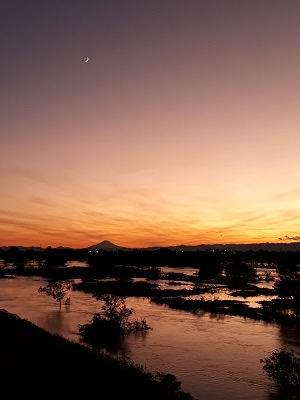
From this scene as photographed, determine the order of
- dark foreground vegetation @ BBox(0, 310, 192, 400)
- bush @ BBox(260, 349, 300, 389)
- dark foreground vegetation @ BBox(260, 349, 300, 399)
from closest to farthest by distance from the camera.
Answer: dark foreground vegetation @ BBox(0, 310, 192, 400)
dark foreground vegetation @ BBox(260, 349, 300, 399)
bush @ BBox(260, 349, 300, 389)

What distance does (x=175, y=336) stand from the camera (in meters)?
39.9

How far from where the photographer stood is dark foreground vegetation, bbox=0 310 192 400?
18.8 m

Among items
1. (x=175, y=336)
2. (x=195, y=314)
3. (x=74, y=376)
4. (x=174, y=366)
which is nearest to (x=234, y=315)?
(x=195, y=314)

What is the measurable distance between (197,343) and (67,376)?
63.1ft

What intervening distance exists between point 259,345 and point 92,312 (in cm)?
2346

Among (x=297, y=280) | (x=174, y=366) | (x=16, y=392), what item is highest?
(x=297, y=280)

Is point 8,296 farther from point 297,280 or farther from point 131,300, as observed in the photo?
point 297,280

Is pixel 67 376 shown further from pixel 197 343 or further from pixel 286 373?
pixel 197 343

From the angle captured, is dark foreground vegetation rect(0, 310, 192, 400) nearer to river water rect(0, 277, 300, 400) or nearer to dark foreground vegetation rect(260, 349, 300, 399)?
river water rect(0, 277, 300, 400)

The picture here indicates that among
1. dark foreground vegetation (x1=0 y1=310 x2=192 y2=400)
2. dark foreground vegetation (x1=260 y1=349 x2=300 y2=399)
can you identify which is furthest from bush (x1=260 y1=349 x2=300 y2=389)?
dark foreground vegetation (x1=0 y1=310 x2=192 y2=400)

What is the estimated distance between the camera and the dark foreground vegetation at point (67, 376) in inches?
742

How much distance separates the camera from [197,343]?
37.7 meters

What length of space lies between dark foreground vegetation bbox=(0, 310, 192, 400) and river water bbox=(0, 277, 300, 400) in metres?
4.45

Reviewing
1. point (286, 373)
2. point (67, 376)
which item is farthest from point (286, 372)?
point (67, 376)
